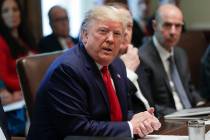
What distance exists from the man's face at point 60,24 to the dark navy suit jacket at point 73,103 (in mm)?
1664

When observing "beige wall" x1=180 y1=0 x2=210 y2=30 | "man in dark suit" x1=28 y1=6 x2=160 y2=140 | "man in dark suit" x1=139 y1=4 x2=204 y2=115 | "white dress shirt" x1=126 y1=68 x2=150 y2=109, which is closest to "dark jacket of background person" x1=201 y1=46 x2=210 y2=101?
"man in dark suit" x1=139 y1=4 x2=204 y2=115

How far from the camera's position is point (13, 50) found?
145 inches

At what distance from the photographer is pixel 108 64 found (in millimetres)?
2180

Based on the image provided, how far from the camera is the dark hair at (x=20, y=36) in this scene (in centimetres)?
371

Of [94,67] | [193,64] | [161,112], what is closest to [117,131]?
[94,67]

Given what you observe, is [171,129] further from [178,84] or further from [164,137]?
[178,84]

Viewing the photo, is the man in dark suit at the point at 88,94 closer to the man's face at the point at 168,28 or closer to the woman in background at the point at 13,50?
the man's face at the point at 168,28

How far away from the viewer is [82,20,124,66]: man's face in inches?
81.6

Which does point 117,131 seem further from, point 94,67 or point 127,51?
point 127,51

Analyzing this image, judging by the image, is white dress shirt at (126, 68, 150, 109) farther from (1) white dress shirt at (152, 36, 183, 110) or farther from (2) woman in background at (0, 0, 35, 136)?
(2) woman in background at (0, 0, 35, 136)

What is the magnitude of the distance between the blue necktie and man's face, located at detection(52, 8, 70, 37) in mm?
957

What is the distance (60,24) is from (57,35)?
0.11 metres

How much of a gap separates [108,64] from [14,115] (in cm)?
138

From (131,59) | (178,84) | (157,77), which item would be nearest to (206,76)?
(178,84)
